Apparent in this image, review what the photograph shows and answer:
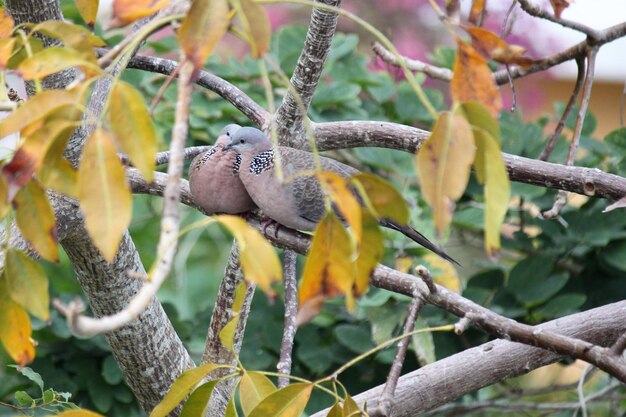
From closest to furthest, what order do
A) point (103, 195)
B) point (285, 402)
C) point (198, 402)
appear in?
point (103, 195), point (285, 402), point (198, 402)

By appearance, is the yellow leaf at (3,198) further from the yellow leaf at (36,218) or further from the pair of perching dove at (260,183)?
the pair of perching dove at (260,183)

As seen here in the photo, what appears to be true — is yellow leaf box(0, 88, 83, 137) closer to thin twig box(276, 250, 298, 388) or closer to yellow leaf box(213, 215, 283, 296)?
yellow leaf box(213, 215, 283, 296)

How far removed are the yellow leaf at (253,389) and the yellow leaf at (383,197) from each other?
0.34 meters

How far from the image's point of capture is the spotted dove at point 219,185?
5.54 feet

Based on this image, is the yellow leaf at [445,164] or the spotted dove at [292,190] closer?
the yellow leaf at [445,164]

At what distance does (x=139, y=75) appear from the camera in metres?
2.42

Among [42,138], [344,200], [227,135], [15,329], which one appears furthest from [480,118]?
[227,135]

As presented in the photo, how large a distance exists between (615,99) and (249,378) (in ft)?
17.1

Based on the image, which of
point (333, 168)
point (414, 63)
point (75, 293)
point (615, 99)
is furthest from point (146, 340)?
point (615, 99)

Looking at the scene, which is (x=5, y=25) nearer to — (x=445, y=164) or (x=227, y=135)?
(x=445, y=164)

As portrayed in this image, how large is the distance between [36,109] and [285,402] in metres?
0.45

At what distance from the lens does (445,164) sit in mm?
711

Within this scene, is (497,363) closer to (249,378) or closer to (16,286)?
(249,378)

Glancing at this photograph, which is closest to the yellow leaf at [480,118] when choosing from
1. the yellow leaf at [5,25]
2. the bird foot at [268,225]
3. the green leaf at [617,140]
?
the yellow leaf at [5,25]
